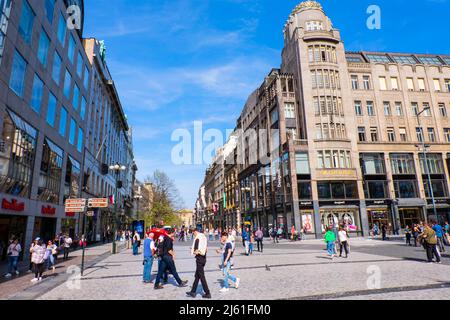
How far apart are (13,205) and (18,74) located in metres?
8.07

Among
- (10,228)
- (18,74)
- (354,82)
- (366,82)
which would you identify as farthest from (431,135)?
(10,228)

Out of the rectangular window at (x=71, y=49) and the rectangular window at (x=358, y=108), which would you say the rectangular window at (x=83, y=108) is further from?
the rectangular window at (x=358, y=108)

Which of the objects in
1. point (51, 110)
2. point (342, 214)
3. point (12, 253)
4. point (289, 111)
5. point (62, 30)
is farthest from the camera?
point (289, 111)

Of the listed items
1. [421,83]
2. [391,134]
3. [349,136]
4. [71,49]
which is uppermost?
[421,83]

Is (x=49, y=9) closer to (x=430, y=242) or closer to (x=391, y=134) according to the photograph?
(x=430, y=242)

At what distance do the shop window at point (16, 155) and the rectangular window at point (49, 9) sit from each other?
927cm

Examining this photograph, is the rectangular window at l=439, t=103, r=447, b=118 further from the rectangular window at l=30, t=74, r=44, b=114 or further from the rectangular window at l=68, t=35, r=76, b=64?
the rectangular window at l=30, t=74, r=44, b=114

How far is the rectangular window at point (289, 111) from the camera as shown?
42.4 metres

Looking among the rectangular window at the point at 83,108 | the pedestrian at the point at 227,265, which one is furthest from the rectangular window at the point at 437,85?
the rectangular window at the point at 83,108

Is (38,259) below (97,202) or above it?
below

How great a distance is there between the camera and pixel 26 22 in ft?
60.2

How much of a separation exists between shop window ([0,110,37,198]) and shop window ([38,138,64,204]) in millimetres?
2007

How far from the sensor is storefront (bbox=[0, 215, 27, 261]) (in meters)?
17.8

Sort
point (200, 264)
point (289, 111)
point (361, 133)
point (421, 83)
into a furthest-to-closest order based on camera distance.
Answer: point (421, 83) < point (289, 111) < point (361, 133) < point (200, 264)
